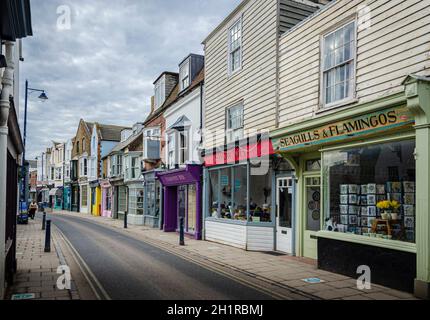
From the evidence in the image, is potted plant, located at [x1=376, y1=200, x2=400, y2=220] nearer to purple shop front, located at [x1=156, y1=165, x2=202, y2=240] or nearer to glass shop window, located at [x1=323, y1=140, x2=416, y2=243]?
glass shop window, located at [x1=323, y1=140, x2=416, y2=243]

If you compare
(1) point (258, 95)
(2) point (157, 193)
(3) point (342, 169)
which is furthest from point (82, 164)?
(3) point (342, 169)

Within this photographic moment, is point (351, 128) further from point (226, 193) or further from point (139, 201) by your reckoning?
point (139, 201)

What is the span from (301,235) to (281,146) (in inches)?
110

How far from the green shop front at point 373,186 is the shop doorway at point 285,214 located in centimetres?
71

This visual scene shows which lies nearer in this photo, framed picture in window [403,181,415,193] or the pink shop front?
framed picture in window [403,181,415,193]

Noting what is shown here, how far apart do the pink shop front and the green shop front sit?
90.7ft

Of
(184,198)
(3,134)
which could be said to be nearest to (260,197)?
(184,198)

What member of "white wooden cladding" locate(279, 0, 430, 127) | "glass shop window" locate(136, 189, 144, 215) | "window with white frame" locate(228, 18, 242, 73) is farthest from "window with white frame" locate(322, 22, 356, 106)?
"glass shop window" locate(136, 189, 144, 215)

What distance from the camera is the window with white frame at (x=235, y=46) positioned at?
15302 mm

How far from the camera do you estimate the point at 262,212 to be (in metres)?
13.6

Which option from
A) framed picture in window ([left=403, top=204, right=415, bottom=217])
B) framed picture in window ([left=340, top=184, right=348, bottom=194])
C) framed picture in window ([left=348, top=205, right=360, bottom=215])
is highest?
framed picture in window ([left=340, top=184, right=348, bottom=194])

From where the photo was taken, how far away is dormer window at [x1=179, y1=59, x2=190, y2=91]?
21.2 metres

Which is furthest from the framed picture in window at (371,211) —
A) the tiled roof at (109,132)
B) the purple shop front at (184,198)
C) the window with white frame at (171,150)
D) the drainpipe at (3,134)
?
the tiled roof at (109,132)

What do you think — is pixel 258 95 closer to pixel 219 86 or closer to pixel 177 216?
pixel 219 86
